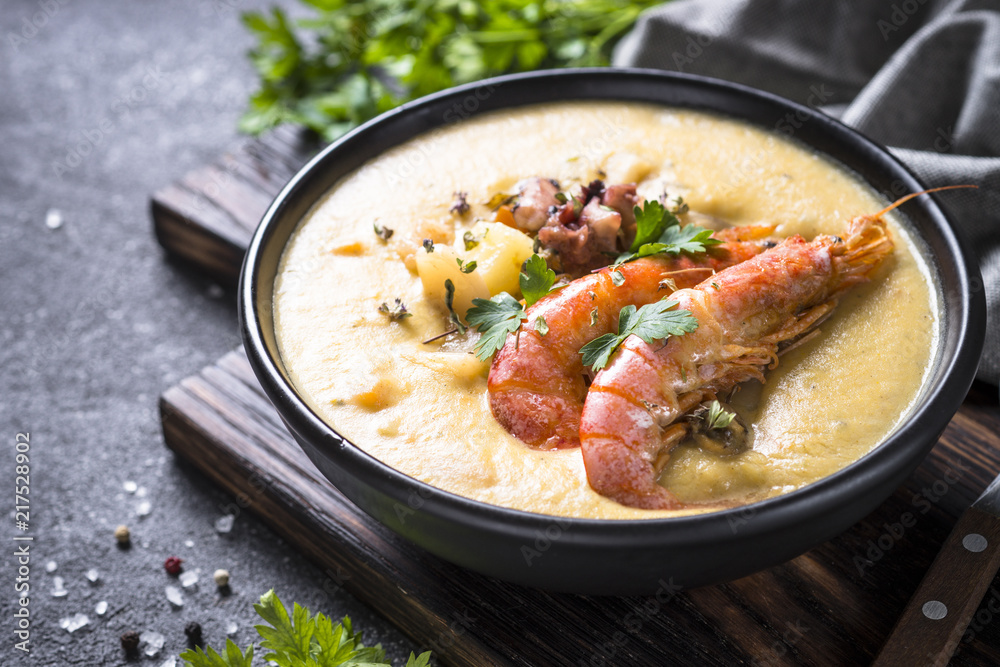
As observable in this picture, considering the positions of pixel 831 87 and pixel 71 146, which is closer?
pixel 831 87

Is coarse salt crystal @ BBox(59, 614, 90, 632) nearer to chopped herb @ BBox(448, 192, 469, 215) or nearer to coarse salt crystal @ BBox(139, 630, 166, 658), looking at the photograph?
coarse salt crystal @ BBox(139, 630, 166, 658)

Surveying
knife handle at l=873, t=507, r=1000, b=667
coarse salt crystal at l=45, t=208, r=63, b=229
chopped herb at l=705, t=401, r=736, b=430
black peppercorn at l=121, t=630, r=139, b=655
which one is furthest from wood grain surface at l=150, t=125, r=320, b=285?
knife handle at l=873, t=507, r=1000, b=667

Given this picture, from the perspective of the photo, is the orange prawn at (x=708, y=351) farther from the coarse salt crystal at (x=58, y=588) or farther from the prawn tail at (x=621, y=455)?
the coarse salt crystal at (x=58, y=588)

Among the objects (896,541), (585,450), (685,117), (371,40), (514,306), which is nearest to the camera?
(585,450)

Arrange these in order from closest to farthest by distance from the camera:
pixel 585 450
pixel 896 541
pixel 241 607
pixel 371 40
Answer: pixel 585 450 < pixel 896 541 < pixel 241 607 < pixel 371 40

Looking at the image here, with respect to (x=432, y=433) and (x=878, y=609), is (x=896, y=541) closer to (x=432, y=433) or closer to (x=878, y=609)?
(x=878, y=609)

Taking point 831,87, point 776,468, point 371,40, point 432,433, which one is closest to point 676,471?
point 776,468

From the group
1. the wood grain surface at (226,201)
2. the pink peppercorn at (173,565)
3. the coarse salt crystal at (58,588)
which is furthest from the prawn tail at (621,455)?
the wood grain surface at (226,201)

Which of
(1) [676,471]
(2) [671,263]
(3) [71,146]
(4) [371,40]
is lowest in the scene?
(3) [71,146]
